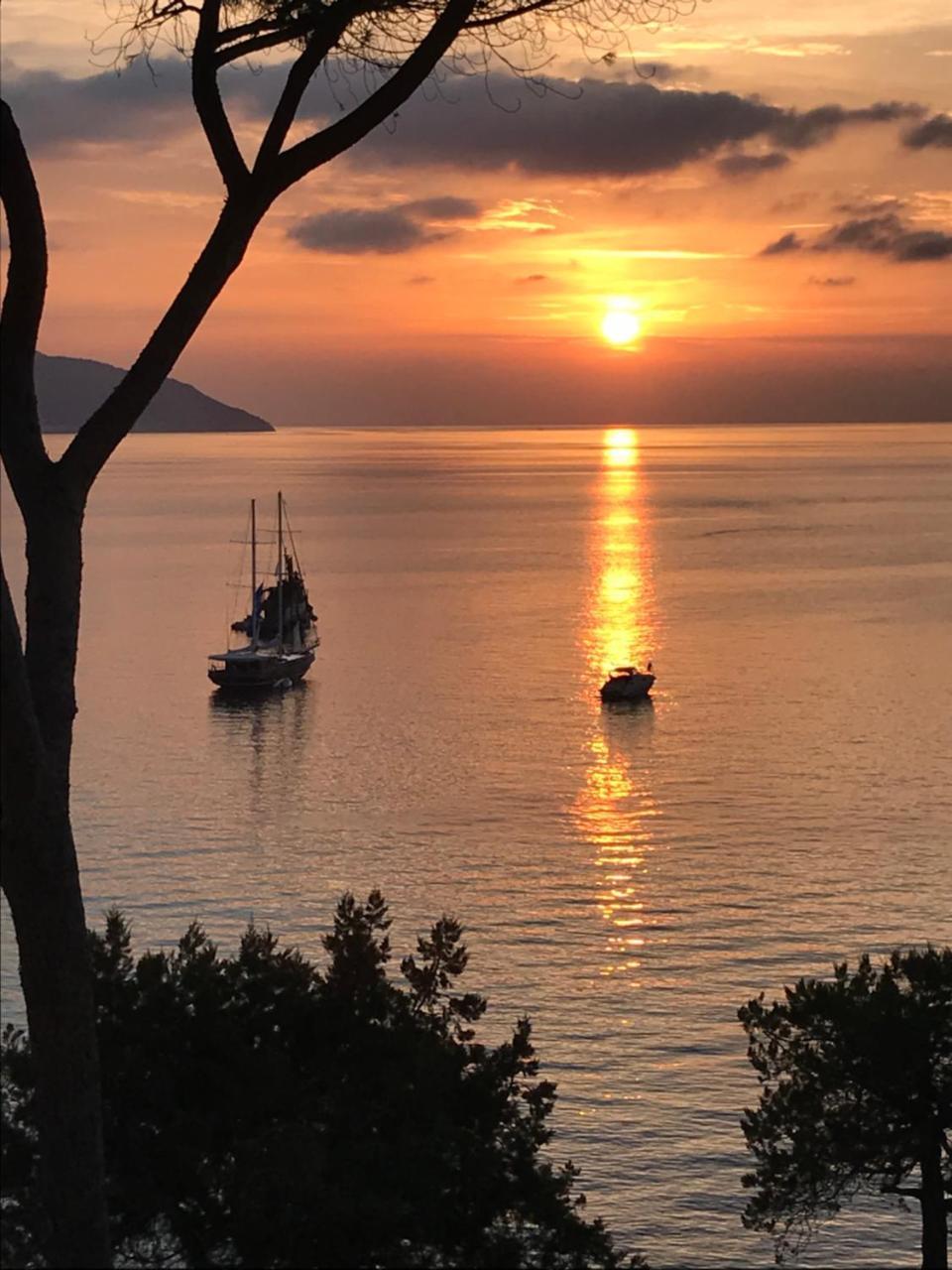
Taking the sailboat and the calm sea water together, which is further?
the sailboat

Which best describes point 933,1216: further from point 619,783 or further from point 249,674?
point 249,674

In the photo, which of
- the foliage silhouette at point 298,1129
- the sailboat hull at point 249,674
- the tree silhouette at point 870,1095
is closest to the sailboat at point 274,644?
the sailboat hull at point 249,674

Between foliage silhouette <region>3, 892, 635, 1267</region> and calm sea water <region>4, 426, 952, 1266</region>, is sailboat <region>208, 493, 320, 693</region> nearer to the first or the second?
calm sea water <region>4, 426, 952, 1266</region>

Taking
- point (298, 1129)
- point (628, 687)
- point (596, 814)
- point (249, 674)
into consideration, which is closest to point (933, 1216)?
point (298, 1129)

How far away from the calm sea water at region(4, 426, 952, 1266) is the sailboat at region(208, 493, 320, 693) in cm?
163

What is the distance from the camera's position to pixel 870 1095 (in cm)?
1644

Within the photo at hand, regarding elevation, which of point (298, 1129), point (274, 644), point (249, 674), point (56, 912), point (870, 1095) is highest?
point (274, 644)

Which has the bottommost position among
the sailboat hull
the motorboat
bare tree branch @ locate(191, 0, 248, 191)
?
the motorboat

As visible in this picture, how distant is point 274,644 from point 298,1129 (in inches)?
3092

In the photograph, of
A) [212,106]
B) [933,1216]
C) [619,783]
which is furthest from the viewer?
[619,783]

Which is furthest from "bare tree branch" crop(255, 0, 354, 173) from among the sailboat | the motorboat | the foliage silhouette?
the sailboat

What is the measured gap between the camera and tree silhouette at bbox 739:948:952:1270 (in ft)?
52.3

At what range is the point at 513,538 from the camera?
557ft

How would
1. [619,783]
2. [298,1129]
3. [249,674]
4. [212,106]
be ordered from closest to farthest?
[212,106]
[298,1129]
[619,783]
[249,674]
